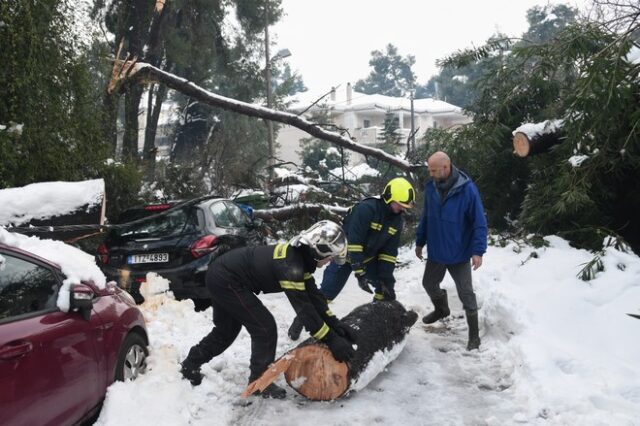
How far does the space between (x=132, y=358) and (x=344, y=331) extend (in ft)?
5.47

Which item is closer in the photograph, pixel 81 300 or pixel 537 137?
pixel 81 300

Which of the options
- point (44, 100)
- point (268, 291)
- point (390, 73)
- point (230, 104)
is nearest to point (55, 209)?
point (44, 100)

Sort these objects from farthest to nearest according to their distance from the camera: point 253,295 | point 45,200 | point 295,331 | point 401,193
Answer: point 45,200, point 295,331, point 401,193, point 253,295

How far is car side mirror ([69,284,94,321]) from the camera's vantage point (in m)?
3.63

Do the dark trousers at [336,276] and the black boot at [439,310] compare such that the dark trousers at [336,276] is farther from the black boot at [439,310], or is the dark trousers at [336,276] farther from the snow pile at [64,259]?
the snow pile at [64,259]

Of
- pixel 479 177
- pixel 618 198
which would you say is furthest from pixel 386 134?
pixel 618 198

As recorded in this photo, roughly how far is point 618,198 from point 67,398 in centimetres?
717

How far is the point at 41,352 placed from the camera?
3.18m

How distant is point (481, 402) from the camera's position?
14.8 ft

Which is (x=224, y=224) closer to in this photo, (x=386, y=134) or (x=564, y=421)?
(x=564, y=421)

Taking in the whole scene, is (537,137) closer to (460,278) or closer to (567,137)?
(567,137)

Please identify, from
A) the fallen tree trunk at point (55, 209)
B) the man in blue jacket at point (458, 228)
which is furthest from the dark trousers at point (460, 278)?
the fallen tree trunk at point (55, 209)

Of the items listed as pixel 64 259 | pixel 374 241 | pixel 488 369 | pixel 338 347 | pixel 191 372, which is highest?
pixel 64 259

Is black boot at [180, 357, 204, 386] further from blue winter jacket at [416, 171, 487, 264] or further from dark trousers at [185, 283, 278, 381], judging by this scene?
blue winter jacket at [416, 171, 487, 264]
